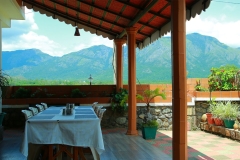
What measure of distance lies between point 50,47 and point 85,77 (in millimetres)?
5449

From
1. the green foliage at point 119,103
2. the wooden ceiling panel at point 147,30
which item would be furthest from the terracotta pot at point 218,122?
the wooden ceiling panel at point 147,30

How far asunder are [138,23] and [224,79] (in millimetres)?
4230

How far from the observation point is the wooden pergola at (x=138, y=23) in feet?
13.5

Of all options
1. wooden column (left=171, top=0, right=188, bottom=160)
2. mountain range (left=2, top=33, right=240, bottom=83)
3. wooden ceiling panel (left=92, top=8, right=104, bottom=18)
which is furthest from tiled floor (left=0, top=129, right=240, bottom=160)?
mountain range (left=2, top=33, right=240, bottom=83)

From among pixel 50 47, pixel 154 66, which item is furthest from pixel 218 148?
pixel 50 47

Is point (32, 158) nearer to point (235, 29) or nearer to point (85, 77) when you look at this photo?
point (85, 77)

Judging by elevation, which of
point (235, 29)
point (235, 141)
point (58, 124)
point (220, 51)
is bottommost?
point (235, 141)

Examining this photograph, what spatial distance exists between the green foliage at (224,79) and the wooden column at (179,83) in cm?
654

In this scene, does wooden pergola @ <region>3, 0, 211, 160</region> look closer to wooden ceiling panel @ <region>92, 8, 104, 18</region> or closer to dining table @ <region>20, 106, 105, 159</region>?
wooden ceiling panel @ <region>92, 8, 104, 18</region>

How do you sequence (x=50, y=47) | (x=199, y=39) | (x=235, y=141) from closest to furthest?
1. (x=235, y=141)
2. (x=50, y=47)
3. (x=199, y=39)

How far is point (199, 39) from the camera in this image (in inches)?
1230

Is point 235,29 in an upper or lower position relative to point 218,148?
upper

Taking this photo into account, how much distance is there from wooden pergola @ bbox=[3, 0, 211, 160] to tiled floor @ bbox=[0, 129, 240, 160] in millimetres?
1283

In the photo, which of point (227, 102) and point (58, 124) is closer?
point (58, 124)
